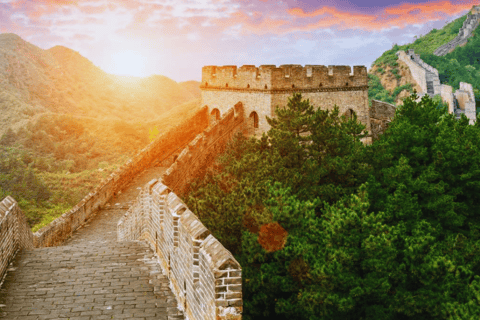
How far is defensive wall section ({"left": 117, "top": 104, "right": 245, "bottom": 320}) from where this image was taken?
22.1ft

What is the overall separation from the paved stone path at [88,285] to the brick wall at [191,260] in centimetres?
34

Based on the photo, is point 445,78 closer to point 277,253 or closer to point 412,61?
point 412,61

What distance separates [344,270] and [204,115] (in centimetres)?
1777

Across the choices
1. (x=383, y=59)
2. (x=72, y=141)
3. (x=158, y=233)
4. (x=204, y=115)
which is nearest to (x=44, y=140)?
(x=72, y=141)

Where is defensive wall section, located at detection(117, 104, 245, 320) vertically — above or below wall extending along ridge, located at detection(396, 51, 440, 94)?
below

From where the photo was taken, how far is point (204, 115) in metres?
30.1

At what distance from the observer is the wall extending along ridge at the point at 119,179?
1702 centimetres

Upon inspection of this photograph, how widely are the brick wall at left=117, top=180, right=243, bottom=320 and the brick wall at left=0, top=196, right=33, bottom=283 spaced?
2.72 m

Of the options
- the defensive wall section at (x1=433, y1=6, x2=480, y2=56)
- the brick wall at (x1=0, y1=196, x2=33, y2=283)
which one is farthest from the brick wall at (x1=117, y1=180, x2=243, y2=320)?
the defensive wall section at (x1=433, y1=6, x2=480, y2=56)

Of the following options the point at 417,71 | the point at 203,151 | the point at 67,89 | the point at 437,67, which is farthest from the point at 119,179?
the point at 67,89

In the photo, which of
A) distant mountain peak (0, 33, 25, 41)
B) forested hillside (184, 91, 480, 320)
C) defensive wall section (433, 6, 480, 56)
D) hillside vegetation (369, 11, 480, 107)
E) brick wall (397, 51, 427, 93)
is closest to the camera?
forested hillside (184, 91, 480, 320)

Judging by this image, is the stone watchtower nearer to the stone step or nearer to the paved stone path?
the paved stone path

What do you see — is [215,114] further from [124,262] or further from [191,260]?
[191,260]

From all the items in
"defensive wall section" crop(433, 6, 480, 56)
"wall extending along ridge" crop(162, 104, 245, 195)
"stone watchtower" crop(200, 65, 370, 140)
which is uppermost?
"defensive wall section" crop(433, 6, 480, 56)
